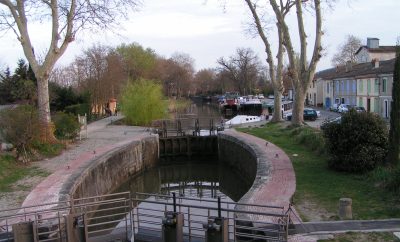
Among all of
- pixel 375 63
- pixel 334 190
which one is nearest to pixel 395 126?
pixel 334 190

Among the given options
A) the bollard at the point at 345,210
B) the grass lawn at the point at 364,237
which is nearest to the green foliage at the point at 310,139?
the bollard at the point at 345,210

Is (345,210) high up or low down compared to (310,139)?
down

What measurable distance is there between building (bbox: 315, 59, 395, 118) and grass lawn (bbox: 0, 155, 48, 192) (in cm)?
3049

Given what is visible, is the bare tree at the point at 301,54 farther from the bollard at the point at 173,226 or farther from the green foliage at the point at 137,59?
the green foliage at the point at 137,59

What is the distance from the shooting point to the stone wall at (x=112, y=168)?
48.1 feet

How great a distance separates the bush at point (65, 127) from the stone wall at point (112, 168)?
12.3 ft

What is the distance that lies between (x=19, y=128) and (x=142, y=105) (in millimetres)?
19915

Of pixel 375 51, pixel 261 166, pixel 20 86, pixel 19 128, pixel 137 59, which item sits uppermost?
pixel 137 59

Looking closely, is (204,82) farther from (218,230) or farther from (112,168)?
(218,230)

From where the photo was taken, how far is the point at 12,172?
16656 millimetres

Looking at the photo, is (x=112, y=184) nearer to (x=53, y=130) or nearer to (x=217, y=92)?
(x=53, y=130)

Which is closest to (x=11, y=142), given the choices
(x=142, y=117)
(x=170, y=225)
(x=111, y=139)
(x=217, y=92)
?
(x=111, y=139)

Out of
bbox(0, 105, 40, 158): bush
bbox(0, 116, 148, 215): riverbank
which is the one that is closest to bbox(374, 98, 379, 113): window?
bbox(0, 116, 148, 215): riverbank

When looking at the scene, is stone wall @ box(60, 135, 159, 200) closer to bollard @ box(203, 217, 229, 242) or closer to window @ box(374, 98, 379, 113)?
bollard @ box(203, 217, 229, 242)
